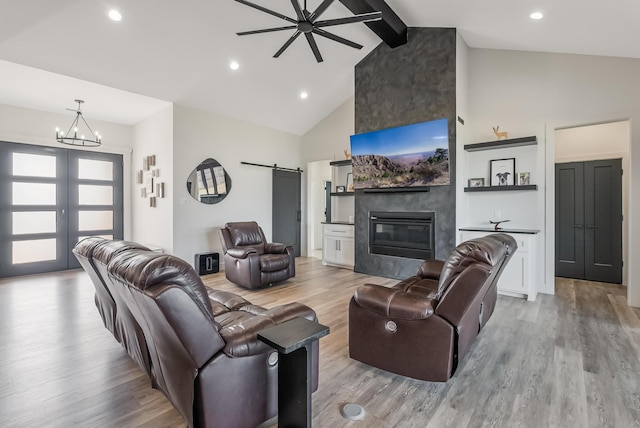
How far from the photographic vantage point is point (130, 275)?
1.42 m

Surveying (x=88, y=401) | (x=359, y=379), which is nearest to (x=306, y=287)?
(x=359, y=379)

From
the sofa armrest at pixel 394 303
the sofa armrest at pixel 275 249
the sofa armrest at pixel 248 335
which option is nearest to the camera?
the sofa armrest at pixel 248 335

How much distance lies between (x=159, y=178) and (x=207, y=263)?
1856 millimetres

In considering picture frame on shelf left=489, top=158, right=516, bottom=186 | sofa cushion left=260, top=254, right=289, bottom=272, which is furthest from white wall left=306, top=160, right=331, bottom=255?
picture frame on shelf left=489, top=158, right=516, bottom=186

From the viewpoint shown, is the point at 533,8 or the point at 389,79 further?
the point at 389,79

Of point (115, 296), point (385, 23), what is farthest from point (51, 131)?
point (385, 23)

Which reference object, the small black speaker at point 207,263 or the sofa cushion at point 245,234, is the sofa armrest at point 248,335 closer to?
the sofa cushion at point 245,234

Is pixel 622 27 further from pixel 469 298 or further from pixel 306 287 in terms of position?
pixel 306 287

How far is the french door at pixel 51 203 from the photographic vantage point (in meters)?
5.59

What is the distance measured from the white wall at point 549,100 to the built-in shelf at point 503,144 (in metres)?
0.18

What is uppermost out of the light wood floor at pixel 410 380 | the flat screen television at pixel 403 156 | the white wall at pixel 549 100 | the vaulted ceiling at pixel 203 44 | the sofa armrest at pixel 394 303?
the vaulted ceiling at pixel 203 44

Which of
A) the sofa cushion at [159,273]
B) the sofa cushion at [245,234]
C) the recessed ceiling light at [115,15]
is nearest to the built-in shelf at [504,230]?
the sofa cushion at [245,234]

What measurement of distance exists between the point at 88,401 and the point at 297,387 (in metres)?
1.50

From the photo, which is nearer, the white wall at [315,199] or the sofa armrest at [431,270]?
the sofa armrest at [431,270]
